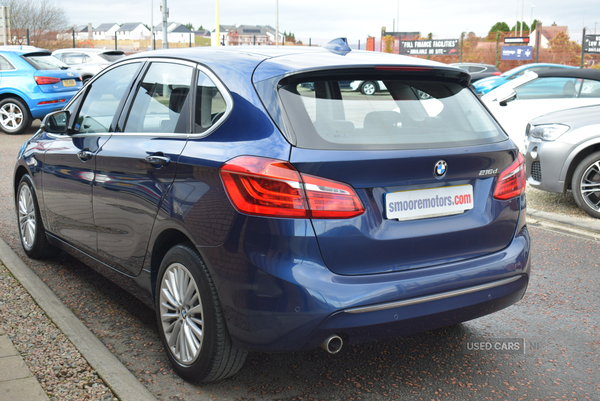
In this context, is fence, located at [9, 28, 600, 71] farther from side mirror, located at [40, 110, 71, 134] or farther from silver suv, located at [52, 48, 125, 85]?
side mirror, located at [40, 110, 71, 134]

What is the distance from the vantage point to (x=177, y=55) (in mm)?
3463

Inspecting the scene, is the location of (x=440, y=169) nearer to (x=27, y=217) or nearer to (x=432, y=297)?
(x=432, y=297)

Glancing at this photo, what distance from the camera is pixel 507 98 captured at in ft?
33.7

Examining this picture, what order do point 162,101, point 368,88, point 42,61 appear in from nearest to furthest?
point 368,88 < point 162,101 < point 42,61

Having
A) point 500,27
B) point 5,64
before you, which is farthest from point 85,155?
point 500,27

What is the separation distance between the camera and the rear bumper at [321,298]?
2500mm

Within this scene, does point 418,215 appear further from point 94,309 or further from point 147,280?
point 94,309

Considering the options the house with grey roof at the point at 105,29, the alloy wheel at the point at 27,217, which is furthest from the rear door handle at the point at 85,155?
the house with grey roof at the point at 105,29

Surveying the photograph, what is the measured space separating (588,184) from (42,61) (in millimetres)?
12845

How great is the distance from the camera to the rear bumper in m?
2.50

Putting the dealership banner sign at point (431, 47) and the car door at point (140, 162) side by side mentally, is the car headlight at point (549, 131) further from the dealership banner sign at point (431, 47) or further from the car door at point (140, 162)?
the dealership banner sign at point (431, 47)

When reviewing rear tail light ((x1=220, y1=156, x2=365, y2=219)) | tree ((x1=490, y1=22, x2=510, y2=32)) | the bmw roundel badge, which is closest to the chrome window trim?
rear tail light ((x1=220, y1=156, x2=365, y2=219))

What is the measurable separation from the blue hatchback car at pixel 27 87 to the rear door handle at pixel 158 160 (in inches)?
489

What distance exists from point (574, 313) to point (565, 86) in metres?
7.29
